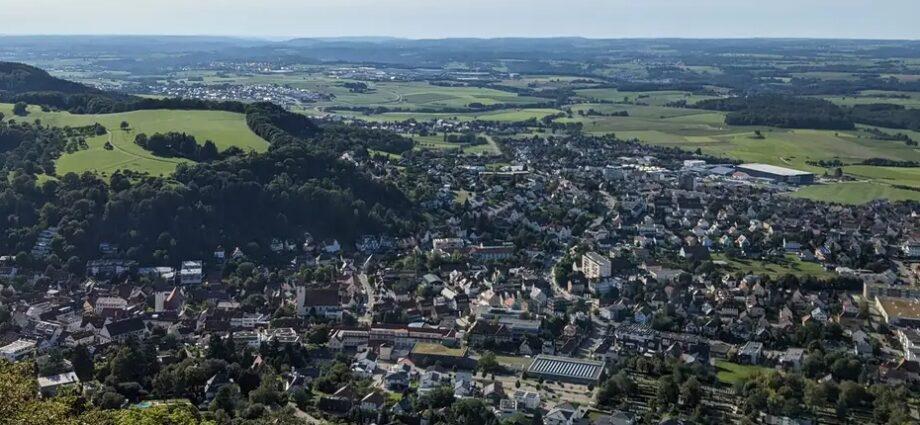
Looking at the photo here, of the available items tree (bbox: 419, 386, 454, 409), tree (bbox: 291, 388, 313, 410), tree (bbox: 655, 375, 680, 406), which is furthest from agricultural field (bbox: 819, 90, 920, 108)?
tree (bbox: 291, 388, 313, 410)

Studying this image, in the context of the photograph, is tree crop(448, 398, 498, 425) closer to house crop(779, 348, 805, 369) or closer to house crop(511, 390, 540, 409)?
house crop(511, 390, 540, 409)

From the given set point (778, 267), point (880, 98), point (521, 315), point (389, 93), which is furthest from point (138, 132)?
point (880, 98)

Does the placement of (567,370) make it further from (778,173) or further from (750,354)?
(778,173)

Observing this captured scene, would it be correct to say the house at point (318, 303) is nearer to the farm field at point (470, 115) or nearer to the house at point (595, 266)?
the house at point (595, 266)

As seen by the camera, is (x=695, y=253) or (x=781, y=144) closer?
(x=695, y=253)

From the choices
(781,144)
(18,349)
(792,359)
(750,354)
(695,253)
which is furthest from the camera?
(781,144)

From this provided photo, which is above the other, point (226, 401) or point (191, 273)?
point (226, 401)
